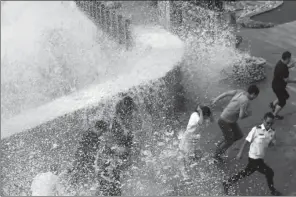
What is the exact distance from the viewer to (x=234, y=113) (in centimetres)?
620

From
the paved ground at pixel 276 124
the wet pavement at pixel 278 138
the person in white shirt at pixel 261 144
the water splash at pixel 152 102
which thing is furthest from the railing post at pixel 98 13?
the person in white shirt at pixel 261 144

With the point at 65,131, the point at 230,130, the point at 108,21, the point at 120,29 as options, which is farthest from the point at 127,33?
the point at 230,130

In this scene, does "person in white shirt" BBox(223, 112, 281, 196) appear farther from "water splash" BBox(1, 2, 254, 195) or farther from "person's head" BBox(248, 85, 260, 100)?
"water splash" BBox(1, 2, 254, 195)

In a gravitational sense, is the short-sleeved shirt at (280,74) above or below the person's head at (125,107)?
above

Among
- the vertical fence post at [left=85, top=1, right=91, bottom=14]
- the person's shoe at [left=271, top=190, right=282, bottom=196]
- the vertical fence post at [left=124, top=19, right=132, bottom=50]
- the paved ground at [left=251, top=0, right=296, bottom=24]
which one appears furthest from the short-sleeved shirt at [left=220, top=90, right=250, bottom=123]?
the vertical fence post at [left=85, top=1, right=91, bottom=14]

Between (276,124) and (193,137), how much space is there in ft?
7.28

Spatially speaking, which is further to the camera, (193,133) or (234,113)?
(193,133)

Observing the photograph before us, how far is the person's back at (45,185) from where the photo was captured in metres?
6.21

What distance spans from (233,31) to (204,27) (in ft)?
3.28

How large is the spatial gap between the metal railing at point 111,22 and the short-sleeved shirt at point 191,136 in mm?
6214

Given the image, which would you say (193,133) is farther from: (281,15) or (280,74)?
(281,15)

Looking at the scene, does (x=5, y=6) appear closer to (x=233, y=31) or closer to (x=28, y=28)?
(x=28, y=28)

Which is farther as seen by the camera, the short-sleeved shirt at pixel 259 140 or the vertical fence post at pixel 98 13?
the vertical fence post at pixel 98 13

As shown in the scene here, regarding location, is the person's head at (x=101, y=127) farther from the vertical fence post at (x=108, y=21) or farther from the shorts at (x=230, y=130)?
the vertical fence post at (x=108, y=21)
